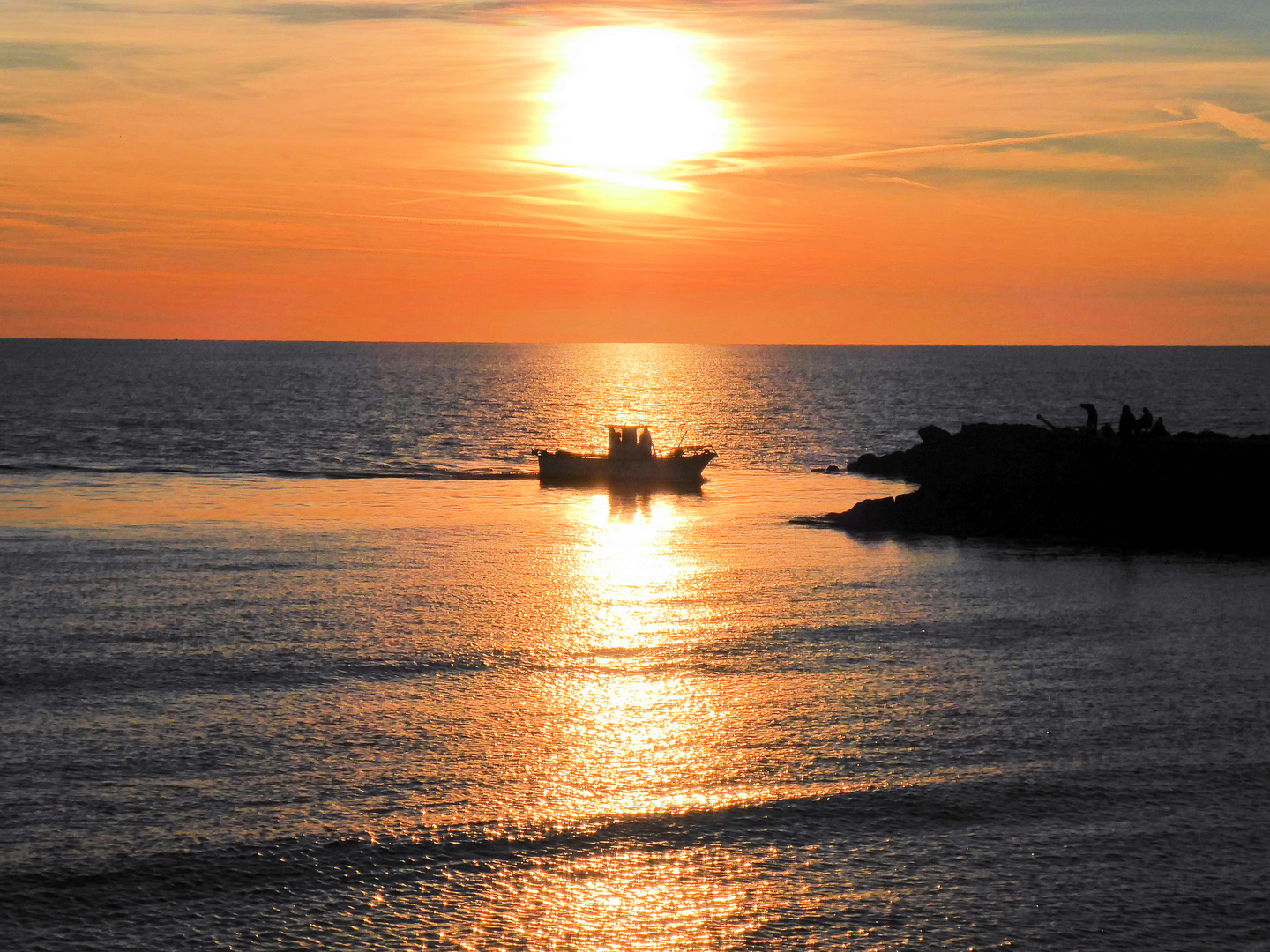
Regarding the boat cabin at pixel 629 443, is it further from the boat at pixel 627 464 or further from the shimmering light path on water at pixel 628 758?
the shimmering light path on water at pixel 628 758

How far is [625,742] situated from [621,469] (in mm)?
42470

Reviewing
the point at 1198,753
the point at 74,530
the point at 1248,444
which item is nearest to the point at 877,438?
the point at 1248,444

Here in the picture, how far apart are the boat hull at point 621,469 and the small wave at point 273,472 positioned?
3348mm

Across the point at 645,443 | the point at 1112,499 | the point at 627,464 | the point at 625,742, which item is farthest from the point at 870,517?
the point at 625,742

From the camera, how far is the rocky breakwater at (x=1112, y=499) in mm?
38781

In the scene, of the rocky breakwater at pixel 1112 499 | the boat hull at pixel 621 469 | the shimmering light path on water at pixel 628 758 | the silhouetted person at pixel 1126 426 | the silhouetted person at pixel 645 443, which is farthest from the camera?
the silhouetted person at pixel 645 443

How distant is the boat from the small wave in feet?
11.5

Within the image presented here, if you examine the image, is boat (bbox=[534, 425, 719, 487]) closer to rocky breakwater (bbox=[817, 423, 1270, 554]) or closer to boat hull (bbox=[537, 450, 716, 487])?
boat hull (bbox=[537, 450, 716, 487])

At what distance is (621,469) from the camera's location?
2340 inches

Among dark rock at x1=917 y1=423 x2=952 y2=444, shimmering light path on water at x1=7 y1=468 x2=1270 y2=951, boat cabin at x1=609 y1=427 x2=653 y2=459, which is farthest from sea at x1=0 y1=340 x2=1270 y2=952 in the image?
dark rock at x1=917 y1=423 x2=952 y2=444

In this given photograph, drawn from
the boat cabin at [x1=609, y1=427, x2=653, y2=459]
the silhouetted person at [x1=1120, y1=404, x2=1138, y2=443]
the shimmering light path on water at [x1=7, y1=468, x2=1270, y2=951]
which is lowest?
the shimmering light path on water at [x1=7, y1=468, x2=1270, y2=951]

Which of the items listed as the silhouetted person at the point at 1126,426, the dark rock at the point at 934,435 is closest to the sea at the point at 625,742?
the silhouetted person at the point at 1126,426

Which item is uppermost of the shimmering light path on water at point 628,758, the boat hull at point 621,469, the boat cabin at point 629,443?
the boat cabin at point 629,443

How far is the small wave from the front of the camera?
60.8m
